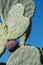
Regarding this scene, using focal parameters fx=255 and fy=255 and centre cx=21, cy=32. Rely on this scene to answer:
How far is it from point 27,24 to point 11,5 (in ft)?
0.70

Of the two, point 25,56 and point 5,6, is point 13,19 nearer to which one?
point 5,6

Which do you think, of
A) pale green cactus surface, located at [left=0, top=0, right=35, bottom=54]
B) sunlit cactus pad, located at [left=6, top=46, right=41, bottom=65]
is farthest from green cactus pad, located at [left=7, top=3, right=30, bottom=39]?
sunlit cactus pad, located at [left=6, top=46, right=41, bottom=65]

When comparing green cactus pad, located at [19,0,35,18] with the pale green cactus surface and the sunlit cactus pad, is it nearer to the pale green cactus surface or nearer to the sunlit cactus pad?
the pale green cactus surface

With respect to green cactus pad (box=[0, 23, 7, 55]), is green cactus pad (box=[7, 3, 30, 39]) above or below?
above

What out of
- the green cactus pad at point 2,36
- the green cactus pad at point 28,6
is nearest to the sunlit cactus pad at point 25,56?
the green cactus pad at point 2,36

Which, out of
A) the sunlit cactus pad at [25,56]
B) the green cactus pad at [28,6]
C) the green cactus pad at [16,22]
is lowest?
the sunlit cactus pad at [25,56]

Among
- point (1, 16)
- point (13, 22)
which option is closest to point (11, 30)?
point (13, 22)

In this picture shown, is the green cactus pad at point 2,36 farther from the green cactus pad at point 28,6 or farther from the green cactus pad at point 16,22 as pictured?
the green cactus pad at point 28,6

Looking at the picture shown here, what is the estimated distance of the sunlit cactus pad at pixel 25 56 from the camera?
1.25 m

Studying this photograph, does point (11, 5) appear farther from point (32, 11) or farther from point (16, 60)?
point (16, 60)

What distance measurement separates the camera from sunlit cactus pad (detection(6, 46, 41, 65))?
1250 millimetres

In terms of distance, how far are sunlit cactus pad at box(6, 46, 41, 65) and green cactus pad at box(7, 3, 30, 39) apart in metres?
0.10

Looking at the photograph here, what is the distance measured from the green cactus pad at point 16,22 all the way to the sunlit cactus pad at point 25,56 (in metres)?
0.10

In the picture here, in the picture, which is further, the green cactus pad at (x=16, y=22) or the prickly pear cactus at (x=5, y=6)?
the prickly pear cactus at (x=5, y=6)
